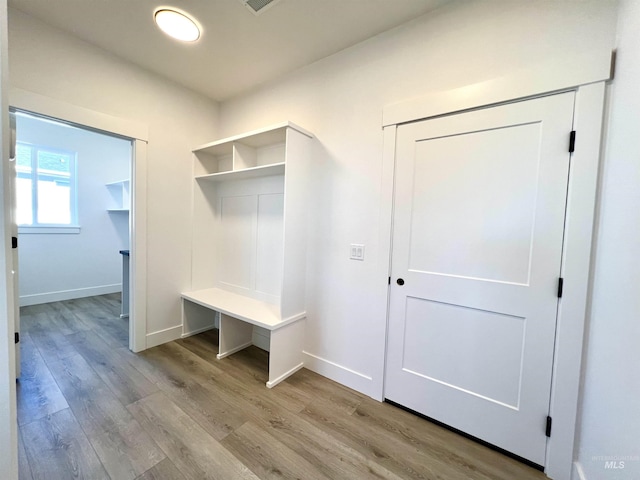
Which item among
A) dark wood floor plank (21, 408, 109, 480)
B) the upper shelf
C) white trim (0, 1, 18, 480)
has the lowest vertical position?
dark wood floor plank (21, 408, 109, 480)

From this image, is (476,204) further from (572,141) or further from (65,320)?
(65,320)

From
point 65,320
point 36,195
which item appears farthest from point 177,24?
point 36,195

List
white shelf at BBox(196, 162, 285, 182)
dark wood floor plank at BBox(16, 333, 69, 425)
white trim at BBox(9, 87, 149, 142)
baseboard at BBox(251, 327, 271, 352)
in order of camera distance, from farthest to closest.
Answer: baseboard at BBox(251, 327, 271, 352) → white shelf at BBox(196, 162, 285, 182) → white trim at BBox(9, 87, 149, 142) → dark wood floor plank at BBox(16, 333, 69, 425)

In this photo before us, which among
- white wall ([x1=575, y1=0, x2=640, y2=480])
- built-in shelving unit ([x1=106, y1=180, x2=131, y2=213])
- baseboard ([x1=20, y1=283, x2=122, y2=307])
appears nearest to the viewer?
white wall ([x1=575, y1=0, x2=640, y2=480])

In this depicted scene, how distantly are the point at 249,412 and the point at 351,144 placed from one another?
2.16 meters

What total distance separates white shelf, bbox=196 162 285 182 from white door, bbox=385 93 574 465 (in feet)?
3.53

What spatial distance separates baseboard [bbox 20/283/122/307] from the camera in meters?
3.73

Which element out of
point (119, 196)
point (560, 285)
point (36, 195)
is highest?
point (119, 196)

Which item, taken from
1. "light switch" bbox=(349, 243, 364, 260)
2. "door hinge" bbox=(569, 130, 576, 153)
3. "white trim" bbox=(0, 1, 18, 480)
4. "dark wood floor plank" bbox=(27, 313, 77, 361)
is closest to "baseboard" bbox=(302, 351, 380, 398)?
"light switch" bbox=(349, 243, 364, 260)

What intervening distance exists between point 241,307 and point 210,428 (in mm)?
1014

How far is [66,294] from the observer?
4.05 meters

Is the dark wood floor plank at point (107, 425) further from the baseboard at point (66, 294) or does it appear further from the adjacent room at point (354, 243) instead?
the baseboard at point (66, 294)

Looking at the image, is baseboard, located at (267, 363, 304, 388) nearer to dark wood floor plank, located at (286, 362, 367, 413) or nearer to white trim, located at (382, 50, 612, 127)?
dark wood floor plank, located at (286, 362, 367, 413)

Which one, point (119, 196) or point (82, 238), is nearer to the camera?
point (82, 238)
